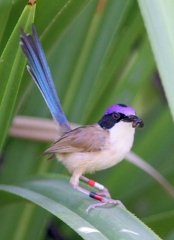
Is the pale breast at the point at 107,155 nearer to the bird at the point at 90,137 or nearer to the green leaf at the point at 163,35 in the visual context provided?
the bird at the point at 90,137

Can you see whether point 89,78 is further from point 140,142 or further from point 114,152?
point 140,142

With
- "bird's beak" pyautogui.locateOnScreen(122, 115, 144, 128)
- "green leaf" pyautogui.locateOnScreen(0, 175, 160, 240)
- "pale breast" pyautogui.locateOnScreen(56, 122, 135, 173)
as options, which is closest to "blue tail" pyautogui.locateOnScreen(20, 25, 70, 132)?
"pale breast" pyautogui.locateOnScreen(56, 122, 135, 173)

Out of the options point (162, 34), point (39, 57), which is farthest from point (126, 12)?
point (162, 34)

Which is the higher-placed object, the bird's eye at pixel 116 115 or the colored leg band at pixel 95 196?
the bird's eye at pixel 116 115

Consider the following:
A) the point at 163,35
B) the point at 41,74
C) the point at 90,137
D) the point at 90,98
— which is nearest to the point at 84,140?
the point at 90,137

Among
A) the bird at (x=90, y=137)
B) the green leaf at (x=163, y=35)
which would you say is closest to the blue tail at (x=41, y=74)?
the bird at (x=90, y=137)
